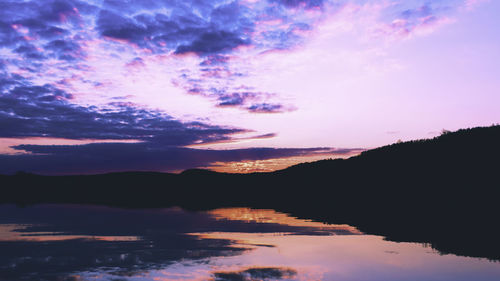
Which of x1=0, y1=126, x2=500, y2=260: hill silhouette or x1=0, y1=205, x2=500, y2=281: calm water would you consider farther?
x1=0, y1=126, x2=500, y2=260: hill silhouette

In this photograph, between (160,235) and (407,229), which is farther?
(407,229)

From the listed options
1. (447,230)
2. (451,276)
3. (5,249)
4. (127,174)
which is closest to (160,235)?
(5,249)

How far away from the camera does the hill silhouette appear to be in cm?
2005

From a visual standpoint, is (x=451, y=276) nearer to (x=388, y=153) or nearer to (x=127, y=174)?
(x=388, y=153)

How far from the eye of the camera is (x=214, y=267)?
11844 millimetres

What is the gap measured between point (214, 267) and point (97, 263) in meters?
3.97

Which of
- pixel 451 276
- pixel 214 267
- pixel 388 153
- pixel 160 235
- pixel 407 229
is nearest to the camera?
pixel 451 276

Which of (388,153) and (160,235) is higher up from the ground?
(388,153)

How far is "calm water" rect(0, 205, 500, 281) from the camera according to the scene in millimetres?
10977

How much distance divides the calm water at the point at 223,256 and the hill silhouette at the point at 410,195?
2.53m

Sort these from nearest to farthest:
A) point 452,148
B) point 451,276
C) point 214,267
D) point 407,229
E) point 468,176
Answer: point 451,276 < point 214,267 < point 407,229 < point 468,176 < point 452,148

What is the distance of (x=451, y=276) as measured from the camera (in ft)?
35.4

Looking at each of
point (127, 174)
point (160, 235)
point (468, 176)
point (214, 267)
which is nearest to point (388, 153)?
point (468, 176)

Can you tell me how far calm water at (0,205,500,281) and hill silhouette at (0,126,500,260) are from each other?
8.32 feet
